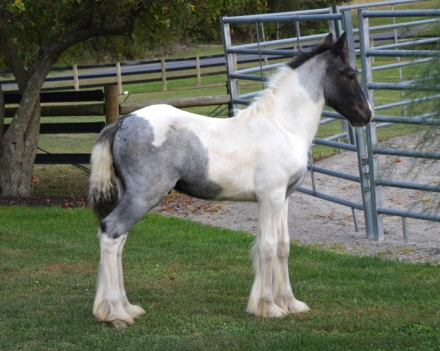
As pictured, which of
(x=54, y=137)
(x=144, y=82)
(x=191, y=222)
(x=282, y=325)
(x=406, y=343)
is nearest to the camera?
(x=406, y=343)

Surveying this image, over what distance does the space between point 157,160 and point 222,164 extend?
1.55 ft

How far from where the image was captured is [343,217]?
31.5 feet

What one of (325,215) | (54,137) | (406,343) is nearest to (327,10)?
(325,215)

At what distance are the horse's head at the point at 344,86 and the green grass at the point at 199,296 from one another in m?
1.48

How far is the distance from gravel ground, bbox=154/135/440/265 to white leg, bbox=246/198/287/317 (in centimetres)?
181

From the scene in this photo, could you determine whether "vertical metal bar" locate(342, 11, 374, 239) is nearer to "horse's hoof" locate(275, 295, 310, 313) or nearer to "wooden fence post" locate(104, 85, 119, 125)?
"horse's hoof" locate(275, 295, 310, 313)

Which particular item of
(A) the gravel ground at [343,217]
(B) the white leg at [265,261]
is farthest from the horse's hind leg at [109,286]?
(A) the gravel ground at [343,217]

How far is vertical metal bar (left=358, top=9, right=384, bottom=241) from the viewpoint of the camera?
8.01 m

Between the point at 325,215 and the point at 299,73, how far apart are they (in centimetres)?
398

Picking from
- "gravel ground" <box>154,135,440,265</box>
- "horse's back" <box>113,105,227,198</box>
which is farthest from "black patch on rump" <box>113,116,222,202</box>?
"gravel ground" <box>154,135,440,265</box>

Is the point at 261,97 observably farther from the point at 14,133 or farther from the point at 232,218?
the point at 14,133

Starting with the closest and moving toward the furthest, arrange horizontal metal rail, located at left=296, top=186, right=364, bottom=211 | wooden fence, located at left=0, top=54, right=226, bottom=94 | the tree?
horizontal metal rail, located at left=296, top=186, right=364, bottom=211
the tree
wooden fence, located at left=0, top=54, right=226, bottom=94

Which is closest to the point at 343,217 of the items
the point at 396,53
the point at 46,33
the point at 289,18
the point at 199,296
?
the point at 289,18

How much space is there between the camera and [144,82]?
2961 cm
